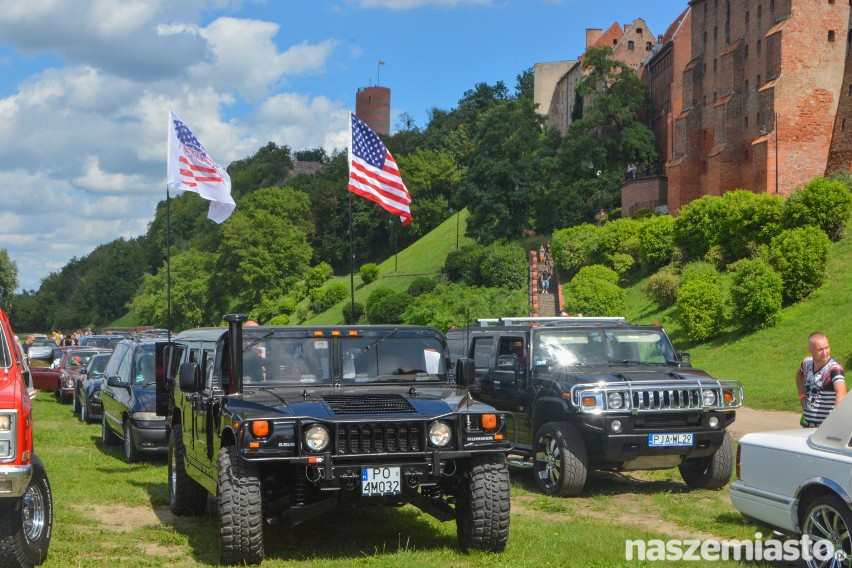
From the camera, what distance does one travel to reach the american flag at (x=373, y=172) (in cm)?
2072

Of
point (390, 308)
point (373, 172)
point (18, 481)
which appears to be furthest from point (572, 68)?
point (18, 481)

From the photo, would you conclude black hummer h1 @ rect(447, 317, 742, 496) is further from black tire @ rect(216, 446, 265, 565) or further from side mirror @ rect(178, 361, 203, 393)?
black tire @ rect(216, 446, 265, 565)

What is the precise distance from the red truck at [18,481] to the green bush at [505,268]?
5591 cm

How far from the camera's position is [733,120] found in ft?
213

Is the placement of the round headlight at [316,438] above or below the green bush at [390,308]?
below

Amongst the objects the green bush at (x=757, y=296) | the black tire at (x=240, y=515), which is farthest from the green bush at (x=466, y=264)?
the black tire at (x=240, y=515)

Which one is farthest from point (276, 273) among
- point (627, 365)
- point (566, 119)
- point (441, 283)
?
point (627, 365)

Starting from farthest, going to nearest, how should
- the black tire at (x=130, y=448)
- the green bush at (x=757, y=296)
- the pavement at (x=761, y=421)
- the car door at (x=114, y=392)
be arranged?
the green bush at (x=757, y=296), the pavement at (x=761, y=421), the car door at (x=114, y=392), the black tire at (x=130, y=448)

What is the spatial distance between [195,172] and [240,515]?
41.2 feet

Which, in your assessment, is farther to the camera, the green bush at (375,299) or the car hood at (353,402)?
the green bush at (375,299)

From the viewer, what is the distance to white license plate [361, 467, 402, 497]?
7.86 m

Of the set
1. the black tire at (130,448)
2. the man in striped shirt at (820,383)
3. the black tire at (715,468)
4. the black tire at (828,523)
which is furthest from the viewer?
the black tire at (130,448)

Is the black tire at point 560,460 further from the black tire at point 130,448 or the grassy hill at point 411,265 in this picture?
the grassy hill at point 411,265

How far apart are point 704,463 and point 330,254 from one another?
98.4 meters
